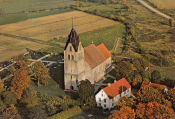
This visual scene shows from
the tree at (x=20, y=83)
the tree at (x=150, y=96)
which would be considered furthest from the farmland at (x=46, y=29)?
the tree at (x=150, y=96)

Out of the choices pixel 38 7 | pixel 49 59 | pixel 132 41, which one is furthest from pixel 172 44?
pixel 38 7

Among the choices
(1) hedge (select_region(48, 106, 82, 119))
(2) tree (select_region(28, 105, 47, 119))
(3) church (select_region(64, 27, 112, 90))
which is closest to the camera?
(2) tree (select_region(28, 105, 47, 119))

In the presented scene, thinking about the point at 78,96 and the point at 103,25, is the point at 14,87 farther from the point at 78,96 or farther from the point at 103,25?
the point at 103,25

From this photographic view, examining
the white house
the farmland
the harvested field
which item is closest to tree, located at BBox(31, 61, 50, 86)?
the white house

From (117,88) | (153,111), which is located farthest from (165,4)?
(153,111)

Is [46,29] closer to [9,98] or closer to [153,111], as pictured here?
[9,98]

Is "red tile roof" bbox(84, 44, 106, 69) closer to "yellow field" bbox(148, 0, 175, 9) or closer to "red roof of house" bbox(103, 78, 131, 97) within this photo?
"red roof of house" bbox(103, 78, 131, 97)

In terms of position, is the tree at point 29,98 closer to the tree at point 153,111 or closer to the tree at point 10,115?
the tree at point 10,115
